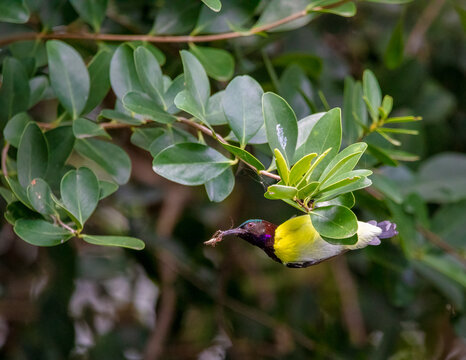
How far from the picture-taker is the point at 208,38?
80 cm

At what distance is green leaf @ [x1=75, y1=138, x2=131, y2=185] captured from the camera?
0.71 m

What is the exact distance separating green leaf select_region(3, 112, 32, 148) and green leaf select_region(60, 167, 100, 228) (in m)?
0.10

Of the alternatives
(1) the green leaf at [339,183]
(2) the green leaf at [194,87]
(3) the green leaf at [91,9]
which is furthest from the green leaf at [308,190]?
(3) the green leaf at [91,9]

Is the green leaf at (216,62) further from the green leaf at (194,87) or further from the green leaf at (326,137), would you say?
the green leaf at (326,137)

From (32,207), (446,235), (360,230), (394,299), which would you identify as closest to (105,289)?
(394,299)

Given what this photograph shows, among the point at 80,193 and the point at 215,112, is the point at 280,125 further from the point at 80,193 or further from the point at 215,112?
the point at 80,193

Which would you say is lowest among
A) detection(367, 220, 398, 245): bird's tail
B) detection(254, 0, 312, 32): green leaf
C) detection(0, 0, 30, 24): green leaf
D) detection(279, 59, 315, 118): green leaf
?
detection(279, 59, 315, 118): green leaf

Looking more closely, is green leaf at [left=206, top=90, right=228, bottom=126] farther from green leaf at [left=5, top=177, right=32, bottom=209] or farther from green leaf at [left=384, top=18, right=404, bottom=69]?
green leaf at [left=384, top=18, right=404, bottom=69]

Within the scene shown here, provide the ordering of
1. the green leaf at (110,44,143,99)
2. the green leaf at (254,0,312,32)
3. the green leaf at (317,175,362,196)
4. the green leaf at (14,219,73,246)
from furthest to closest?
1. the green leaf at (254,0,312,32)
2. the green leaf at (110,44,143,99)
3. the green leaf at (14,219,73,246)
4. the green leaf at (317,175,362,196)

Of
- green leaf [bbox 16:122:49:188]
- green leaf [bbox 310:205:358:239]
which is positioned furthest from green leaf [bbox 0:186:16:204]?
green leaf [bbox 310:205:358:239]

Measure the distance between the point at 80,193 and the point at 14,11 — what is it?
0.85 feet

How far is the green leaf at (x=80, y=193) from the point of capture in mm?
593

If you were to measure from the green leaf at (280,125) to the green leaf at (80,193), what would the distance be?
7.6 inches

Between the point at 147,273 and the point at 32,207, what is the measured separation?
767 mm
